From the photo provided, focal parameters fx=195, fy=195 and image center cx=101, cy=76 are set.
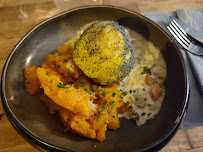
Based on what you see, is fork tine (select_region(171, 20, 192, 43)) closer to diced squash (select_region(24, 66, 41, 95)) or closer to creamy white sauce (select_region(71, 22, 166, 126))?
creamy white sauce (select_region(71, 22, 166, 126))

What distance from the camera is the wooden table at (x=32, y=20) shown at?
1122mm

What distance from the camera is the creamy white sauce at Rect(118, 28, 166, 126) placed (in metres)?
1.15

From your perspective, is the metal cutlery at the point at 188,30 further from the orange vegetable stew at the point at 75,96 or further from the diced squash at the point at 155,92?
the orange vegetable stew at the point at 75,96

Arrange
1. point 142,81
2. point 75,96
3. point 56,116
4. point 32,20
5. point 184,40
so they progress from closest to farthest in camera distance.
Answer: point 75,96, point 56,116, point 142,81, point 184,40, point 32,20

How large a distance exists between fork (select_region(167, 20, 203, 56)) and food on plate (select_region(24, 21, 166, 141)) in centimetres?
31

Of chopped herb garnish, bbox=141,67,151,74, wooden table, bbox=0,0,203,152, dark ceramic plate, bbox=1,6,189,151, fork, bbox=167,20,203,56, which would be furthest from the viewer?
fork, bbox=167,20,203,56

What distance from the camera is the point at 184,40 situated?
150 cm

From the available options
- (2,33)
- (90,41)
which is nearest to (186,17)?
(90,41)

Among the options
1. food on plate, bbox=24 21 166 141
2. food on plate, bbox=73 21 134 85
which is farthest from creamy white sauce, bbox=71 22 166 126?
food on plate, bbox=73 21 134 85

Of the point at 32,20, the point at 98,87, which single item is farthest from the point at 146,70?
the point at 32,20

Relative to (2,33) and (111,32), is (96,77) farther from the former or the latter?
(2,33)

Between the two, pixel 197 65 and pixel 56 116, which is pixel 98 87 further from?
pixel 197 65

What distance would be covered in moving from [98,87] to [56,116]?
0.30 metres

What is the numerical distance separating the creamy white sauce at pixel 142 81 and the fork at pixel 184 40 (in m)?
0.30
